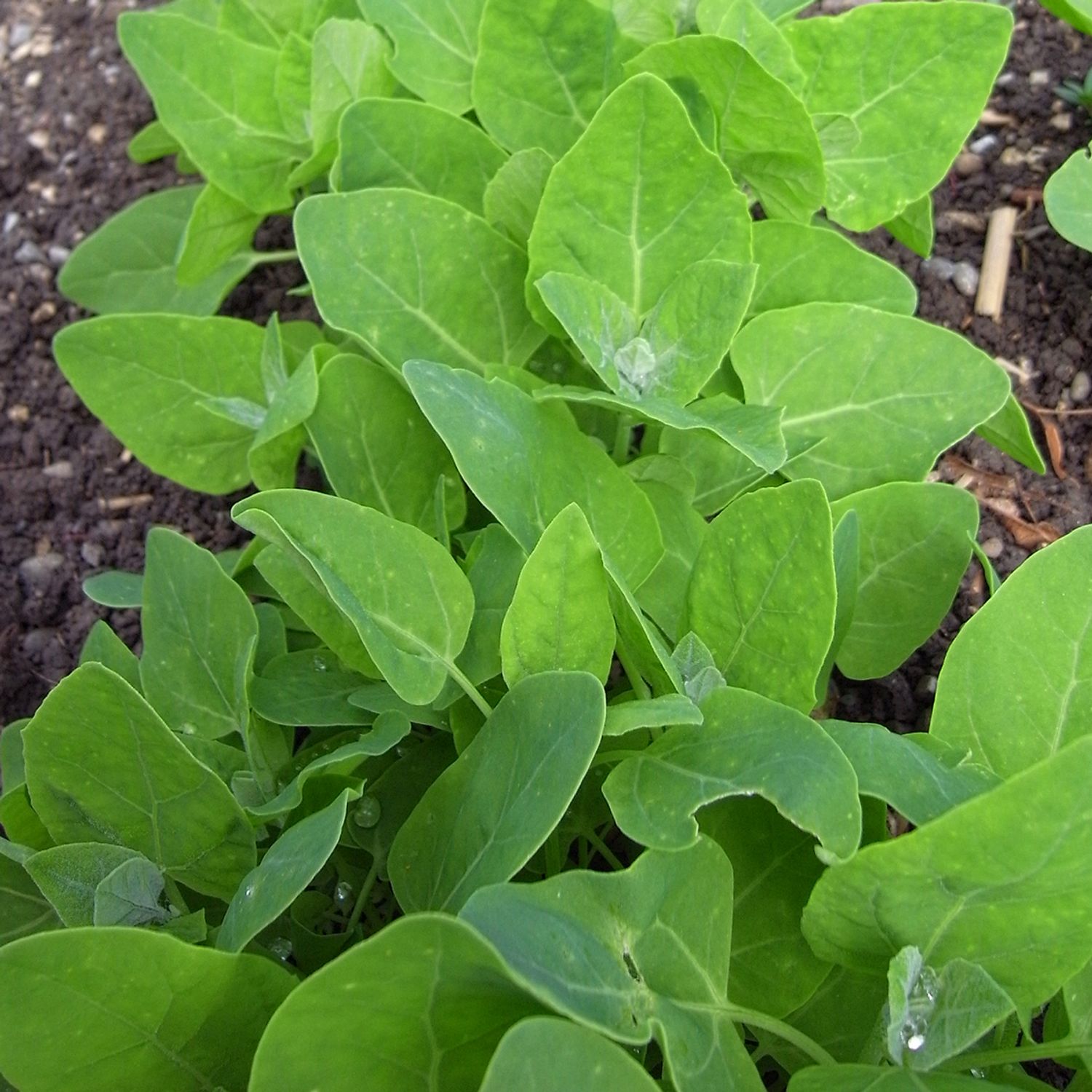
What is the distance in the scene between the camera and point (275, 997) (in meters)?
0.76

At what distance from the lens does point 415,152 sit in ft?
3.86

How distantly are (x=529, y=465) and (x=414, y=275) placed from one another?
0.29 metres

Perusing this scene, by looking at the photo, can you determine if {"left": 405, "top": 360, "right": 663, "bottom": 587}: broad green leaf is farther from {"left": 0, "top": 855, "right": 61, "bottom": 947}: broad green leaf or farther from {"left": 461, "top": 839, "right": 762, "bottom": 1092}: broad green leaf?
{"left": 0, "top": 855, "right": 61, "bottom": 947}: broad green leaf

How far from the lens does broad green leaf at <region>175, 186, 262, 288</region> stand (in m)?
1.39

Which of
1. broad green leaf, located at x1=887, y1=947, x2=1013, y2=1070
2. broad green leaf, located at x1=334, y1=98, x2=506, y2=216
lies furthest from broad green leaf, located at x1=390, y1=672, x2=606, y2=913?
broad green leaf, located at x1=334, y1=98, x2=506, y2=216

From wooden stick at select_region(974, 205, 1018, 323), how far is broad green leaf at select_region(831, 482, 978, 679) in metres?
0.50

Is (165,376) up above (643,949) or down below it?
above

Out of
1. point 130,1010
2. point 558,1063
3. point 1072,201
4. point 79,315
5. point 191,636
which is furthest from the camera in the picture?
point 79,315

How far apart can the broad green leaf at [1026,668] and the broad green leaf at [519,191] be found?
0.55 meters

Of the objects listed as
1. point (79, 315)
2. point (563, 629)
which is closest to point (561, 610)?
point (563, 629)

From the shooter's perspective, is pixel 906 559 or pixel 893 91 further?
pixel 893 91

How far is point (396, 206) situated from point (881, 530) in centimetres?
54

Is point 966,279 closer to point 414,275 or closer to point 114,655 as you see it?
point 414,275

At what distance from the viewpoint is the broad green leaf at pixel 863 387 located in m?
1.07
